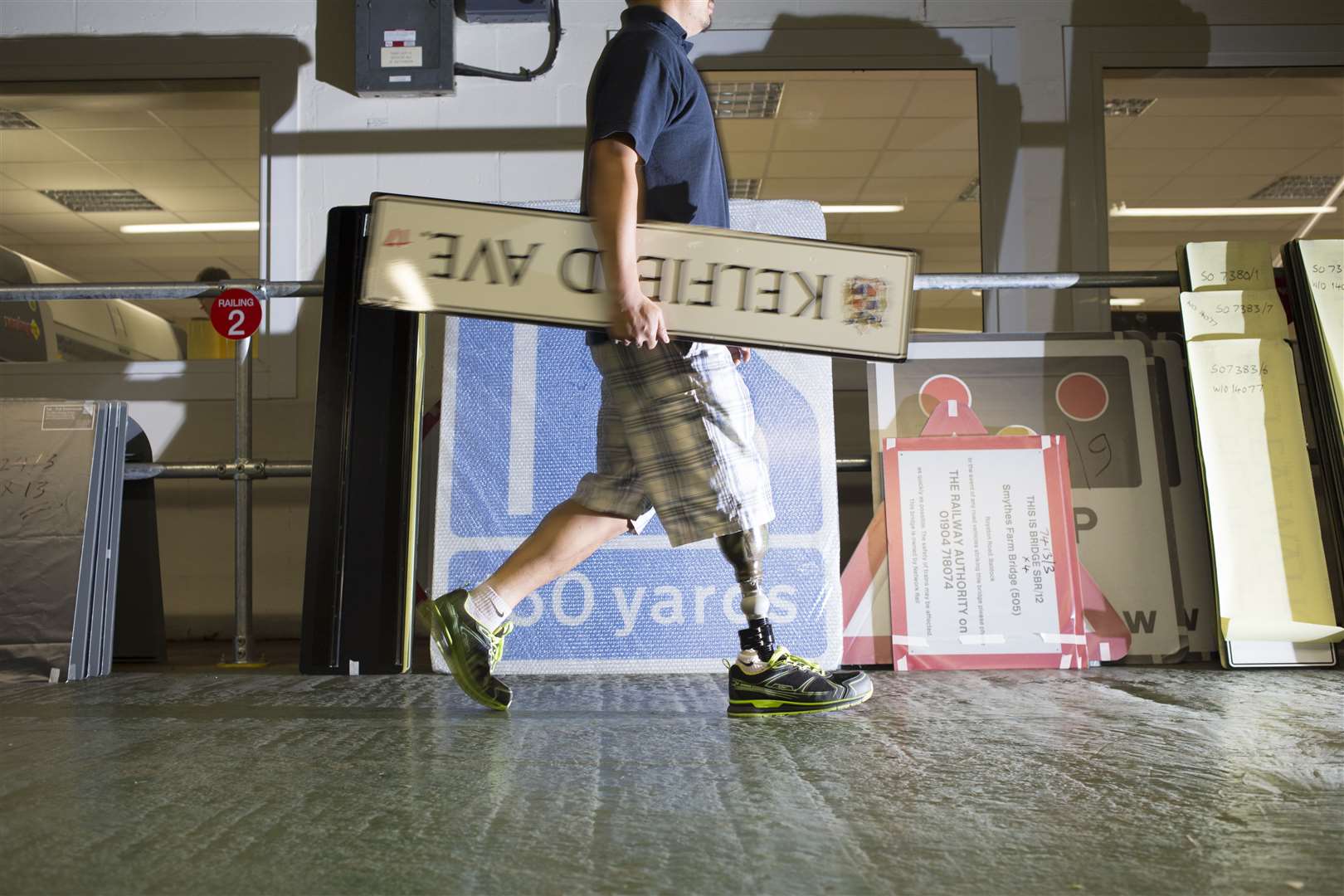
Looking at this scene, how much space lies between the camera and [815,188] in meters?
8.62

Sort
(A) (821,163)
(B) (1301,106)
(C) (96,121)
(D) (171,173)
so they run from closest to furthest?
1. (B) (1301,106)
2. (C) (96,121)
3. (A) (821,163)
4. (D) (171,173)

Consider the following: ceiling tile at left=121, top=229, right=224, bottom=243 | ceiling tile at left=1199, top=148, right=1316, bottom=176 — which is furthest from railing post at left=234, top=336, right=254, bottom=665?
ceiling tile at left=1199, top=148, right=1316, bottom=176

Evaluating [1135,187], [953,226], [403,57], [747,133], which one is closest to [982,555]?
[403,57]

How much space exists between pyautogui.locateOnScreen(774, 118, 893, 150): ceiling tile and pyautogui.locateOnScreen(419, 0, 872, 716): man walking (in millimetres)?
4225

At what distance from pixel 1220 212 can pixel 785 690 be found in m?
11.1

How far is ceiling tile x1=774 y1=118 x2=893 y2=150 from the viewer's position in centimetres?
635

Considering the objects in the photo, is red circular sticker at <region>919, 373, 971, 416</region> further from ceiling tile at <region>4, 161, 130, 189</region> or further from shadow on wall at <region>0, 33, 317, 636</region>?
ceiling tile at <region>4, 161, 130, 189</region>

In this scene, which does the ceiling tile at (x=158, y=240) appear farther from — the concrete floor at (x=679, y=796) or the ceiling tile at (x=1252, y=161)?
the ceiling tile at (x=1252, y=161)

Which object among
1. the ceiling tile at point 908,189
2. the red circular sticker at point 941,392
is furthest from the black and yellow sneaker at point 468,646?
the ceiling tile at point 908,189

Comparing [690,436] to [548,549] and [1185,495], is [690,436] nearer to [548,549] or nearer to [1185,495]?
[548,549]

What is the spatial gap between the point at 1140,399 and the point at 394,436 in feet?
7.33

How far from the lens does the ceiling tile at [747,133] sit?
501cm

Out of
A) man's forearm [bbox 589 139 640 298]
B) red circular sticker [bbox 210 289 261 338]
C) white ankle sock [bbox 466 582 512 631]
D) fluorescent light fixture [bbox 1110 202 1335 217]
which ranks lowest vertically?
white ankle sock [bbox 466 582 512 631]

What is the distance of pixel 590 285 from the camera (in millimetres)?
2061
